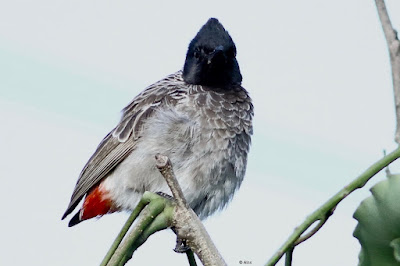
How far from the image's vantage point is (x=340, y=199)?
33.4 inches

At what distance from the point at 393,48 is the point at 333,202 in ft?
0.71

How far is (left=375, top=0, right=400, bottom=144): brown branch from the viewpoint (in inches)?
29.0

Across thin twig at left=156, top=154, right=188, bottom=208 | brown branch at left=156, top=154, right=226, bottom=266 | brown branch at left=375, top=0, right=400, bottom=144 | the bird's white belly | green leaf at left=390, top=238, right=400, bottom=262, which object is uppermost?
brown branch at left=375, top=0, right=400, bottom=144

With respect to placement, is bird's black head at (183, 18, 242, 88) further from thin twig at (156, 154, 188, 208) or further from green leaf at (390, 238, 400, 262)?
green leaf at (390, 238, 400, 262)

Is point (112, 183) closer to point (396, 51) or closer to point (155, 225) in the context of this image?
point (155, 225)

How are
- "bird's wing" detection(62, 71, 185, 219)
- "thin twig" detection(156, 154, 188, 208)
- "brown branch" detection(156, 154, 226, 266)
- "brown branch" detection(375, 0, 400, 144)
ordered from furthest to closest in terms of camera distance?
1. "bird's wing" detection(62, 71, 185, 219)
2. "thin twig" detection(156, 154, 188, 208)
3. "brown branch" detection(156, 154, 226, 266)
4. "brown branch" detection(375, 0, 400, 144)

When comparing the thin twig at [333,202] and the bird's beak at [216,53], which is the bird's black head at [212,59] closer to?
the bird's beak at [216,53]

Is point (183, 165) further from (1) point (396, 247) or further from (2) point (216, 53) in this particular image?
(1) point (396, 247)

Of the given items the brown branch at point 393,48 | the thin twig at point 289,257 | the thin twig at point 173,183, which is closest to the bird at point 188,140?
the thin twig at point 173,183

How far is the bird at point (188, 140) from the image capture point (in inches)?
125

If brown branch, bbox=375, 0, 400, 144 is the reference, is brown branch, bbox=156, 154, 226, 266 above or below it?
below

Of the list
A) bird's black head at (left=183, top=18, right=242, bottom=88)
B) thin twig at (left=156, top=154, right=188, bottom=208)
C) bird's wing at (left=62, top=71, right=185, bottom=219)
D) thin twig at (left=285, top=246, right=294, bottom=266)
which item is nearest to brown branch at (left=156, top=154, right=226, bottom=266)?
thin twig at (left=156, top=154, right=188, bottom=208)

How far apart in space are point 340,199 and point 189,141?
2332 millimetres

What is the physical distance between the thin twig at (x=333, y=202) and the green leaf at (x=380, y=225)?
0.03 m
